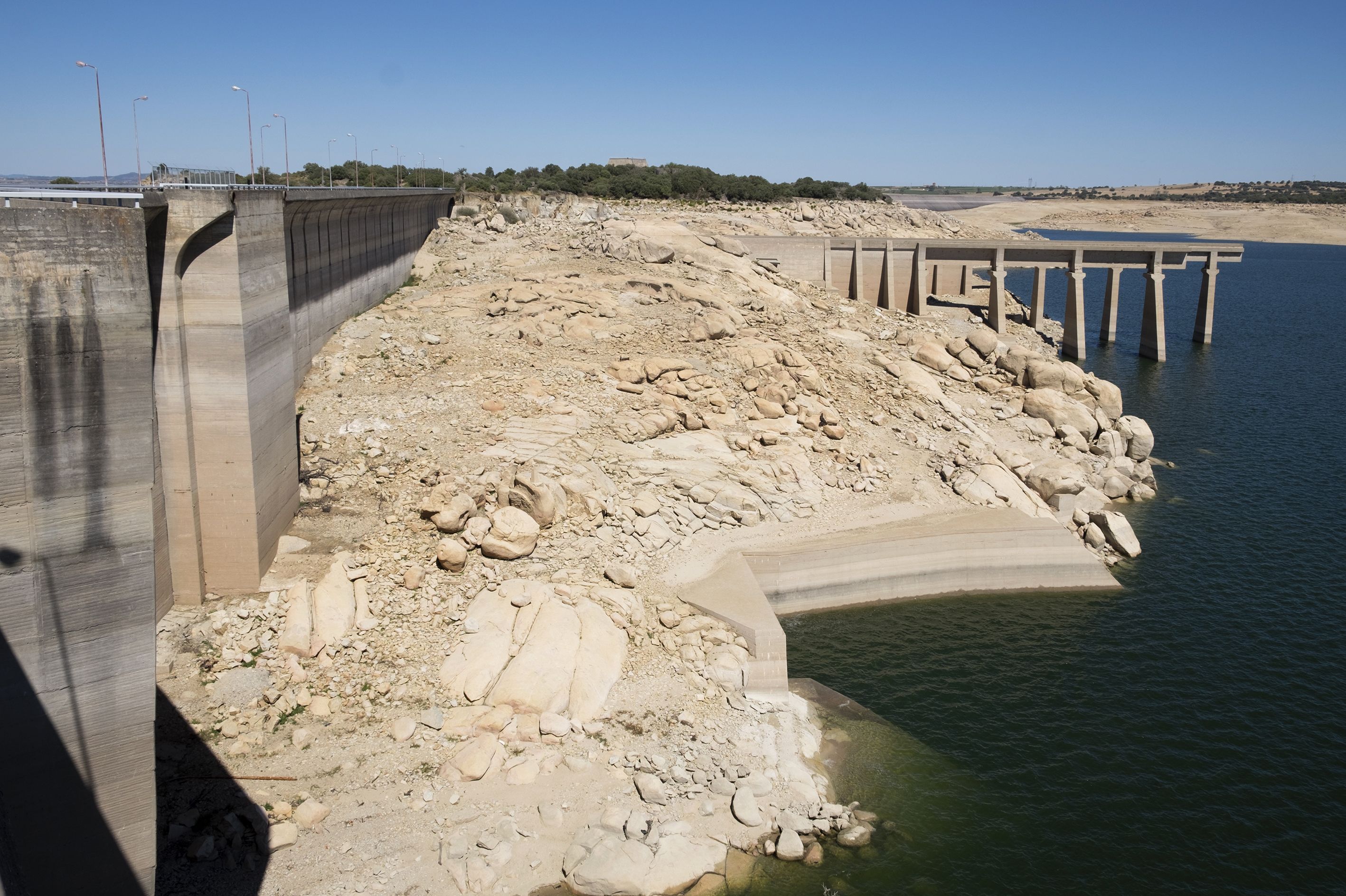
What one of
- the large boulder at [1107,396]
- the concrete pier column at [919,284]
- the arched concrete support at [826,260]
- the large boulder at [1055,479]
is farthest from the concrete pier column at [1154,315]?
the large boulder at [1055,479]

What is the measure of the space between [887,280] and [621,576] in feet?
130

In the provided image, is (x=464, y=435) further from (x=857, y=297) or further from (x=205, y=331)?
(x=857, y=297)

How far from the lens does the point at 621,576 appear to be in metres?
24.4

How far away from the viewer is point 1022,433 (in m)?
38.5

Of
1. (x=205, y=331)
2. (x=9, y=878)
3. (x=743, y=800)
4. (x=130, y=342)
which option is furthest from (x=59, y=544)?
(x=743, y=800)

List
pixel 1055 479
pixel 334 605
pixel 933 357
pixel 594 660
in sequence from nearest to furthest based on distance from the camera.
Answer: pixel 334 605
pixel 594 660
pixel 1055 479
pixel 933 357

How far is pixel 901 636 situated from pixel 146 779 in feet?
62.9

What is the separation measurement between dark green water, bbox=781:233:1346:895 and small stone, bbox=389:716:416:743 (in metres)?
7.51

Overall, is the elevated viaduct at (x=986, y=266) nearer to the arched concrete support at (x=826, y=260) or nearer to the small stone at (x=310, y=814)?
the arched concrete support at (x=826, y=260)

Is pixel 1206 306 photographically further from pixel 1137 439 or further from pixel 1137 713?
pixel 1137 713

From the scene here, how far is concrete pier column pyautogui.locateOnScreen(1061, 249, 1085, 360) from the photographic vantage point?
59.8m

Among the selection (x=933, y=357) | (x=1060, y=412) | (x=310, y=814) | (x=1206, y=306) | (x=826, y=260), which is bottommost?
(x=310, y=814)

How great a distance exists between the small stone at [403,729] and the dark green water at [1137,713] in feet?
24.6

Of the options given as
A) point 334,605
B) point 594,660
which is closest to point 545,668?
point 594,660
